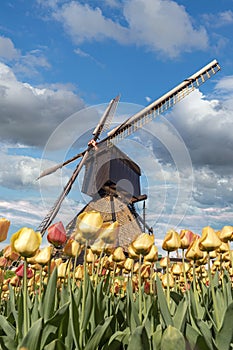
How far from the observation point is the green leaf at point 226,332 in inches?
54.0

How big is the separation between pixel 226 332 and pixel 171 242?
62 centimetres

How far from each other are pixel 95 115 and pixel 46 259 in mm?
4703

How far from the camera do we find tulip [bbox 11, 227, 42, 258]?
57.9 inches

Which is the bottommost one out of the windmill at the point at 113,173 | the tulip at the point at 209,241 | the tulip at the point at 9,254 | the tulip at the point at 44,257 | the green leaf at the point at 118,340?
the green leaf at the point at 118,340

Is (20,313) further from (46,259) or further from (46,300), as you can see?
(46,259)

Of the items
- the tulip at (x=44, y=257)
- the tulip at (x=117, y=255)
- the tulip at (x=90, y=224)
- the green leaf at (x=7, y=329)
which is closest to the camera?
the green leaf at (x=7, y=329)

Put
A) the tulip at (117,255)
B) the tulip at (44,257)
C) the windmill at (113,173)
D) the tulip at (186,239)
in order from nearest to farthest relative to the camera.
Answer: the tulip at (44,257)
the tulip at (186,239)
the tulip at (117,255)
the windmill at (113,173)

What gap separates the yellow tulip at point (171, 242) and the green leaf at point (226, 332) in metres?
0.58

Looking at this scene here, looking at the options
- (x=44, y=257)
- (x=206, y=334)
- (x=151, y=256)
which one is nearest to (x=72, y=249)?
(x=44, y=257)

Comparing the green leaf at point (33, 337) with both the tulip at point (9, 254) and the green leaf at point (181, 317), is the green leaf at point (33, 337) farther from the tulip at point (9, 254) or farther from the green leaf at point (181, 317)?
the tulip at point (9, 254)

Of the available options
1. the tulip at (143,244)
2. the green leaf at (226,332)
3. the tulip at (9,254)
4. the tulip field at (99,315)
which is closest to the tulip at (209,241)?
the tulip field at (99,315)

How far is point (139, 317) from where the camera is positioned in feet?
5.47

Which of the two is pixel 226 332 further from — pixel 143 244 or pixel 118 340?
pixel 143 244

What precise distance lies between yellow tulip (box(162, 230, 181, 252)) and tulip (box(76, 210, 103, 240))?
1.43ft
